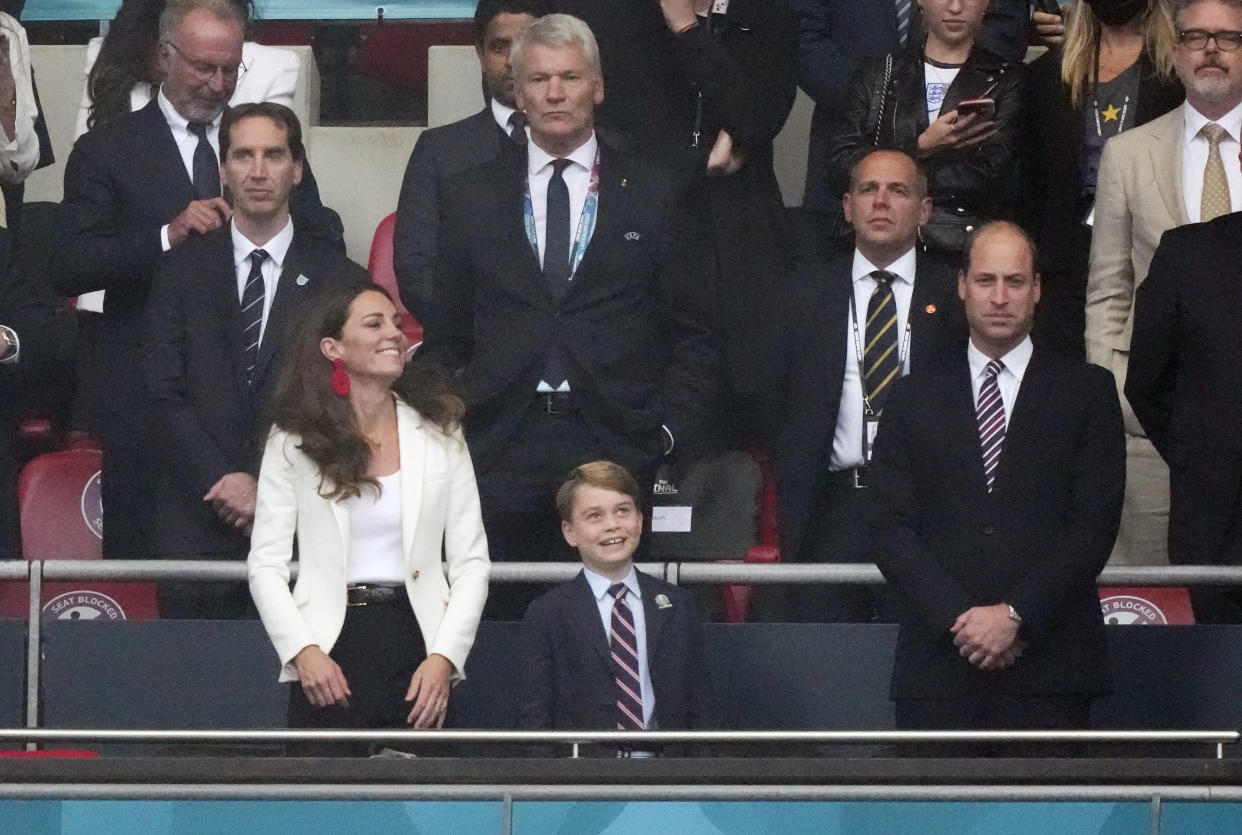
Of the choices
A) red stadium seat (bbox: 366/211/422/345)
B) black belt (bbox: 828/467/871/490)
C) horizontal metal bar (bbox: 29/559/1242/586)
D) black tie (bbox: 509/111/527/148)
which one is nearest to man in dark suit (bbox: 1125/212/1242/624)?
horizontal metal bar (bbox: 29/559/1242/586)

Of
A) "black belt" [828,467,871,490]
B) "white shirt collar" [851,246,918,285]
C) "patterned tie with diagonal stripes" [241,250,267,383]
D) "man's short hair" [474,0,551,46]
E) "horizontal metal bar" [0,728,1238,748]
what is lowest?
"horizontal metal bar" [0,728,1238,748]

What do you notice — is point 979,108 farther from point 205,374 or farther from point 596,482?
point 205,374

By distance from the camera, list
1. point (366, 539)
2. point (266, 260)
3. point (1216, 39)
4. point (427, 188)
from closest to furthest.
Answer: point (366, 539), point (1216, 39), point (266, 260), point (427, 188)

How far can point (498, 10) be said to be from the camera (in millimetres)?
7969

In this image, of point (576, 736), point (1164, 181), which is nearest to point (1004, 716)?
point (576, 736)

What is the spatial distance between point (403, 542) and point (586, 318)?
3.66 feet

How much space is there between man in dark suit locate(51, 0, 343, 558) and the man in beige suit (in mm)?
2450

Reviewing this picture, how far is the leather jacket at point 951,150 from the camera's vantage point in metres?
7.47

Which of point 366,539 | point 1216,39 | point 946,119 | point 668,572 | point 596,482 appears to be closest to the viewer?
point 366,539

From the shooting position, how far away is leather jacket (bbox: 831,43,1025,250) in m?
7.47

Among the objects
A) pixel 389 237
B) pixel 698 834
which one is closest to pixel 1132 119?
pixel 389 237

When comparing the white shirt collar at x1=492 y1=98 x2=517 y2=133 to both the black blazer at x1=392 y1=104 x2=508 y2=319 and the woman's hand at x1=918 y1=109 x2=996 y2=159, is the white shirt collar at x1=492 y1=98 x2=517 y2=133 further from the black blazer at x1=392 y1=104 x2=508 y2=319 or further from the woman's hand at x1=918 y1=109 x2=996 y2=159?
the woman's hand at x1=918 y1=109 x2=996 y2=159

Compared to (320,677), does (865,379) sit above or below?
above

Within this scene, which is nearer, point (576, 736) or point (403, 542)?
point (576, 736)
